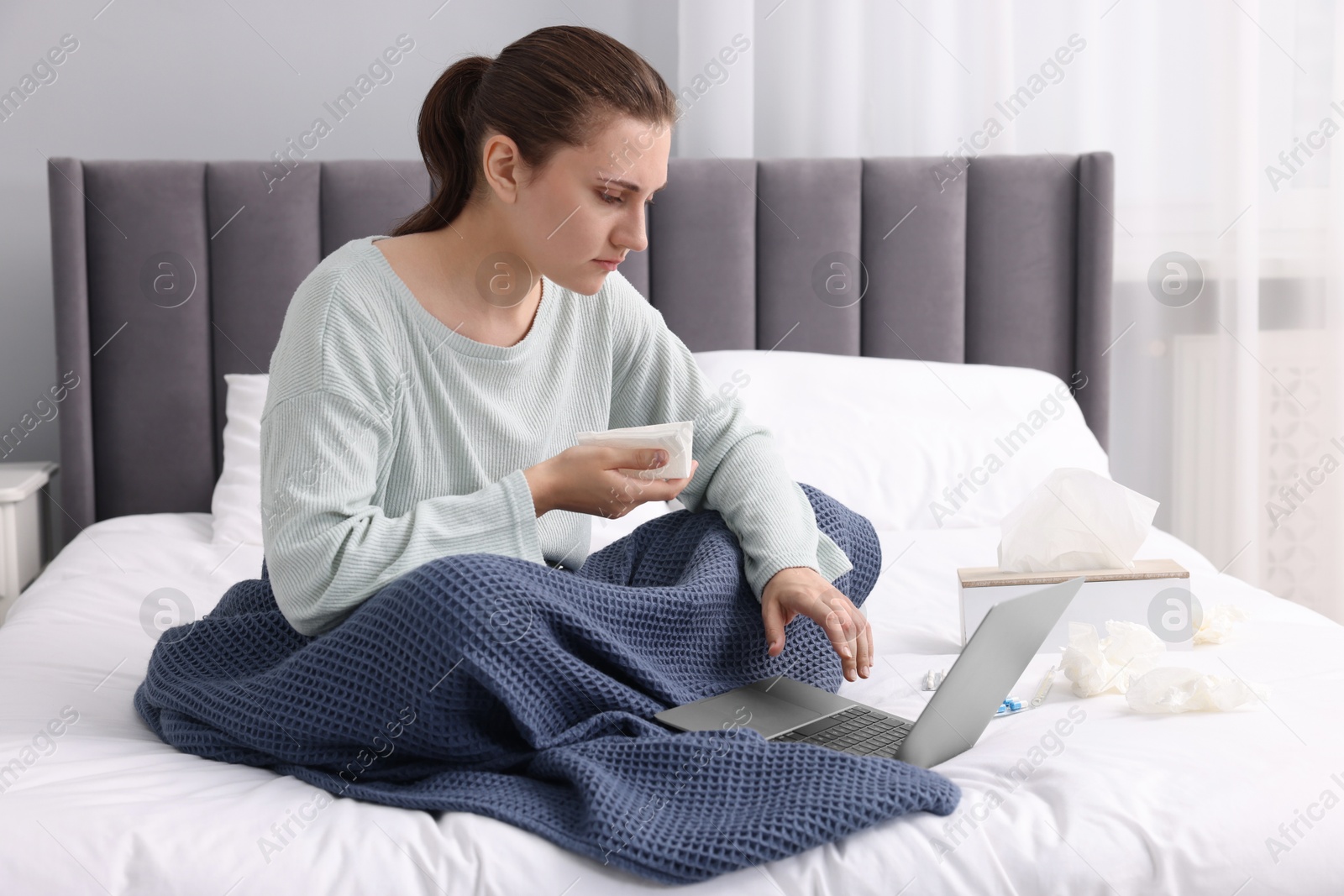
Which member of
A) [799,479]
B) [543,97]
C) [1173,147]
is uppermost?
[1173,147]

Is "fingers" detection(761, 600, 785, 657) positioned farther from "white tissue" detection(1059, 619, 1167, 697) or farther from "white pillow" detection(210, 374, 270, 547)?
"white pillow" detection(210, 374, 270, 547)

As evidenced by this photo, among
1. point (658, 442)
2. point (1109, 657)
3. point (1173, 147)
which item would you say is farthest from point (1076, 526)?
point (1173, 147)

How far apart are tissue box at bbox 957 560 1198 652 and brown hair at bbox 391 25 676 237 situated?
25.0 inches

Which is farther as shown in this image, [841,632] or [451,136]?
[451,136]

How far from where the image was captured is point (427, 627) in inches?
34.1

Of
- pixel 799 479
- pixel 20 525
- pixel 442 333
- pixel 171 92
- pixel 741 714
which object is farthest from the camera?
pixel 171 92

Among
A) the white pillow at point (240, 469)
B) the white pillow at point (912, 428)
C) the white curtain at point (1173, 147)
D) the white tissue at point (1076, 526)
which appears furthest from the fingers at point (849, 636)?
the white curtain at point (1173, 147)

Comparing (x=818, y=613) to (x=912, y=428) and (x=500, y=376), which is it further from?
(x=912, y=428)

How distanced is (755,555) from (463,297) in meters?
0.41

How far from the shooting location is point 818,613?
108cm

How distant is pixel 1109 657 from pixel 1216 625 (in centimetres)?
22

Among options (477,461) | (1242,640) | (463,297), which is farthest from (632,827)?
(1242,640)

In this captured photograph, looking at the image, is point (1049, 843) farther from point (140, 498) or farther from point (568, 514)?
point (140, 498)

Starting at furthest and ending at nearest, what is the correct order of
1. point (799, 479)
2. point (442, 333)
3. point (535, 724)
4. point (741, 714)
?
point (799, 479) → point (442, 333) → point (741, 714) → point (535, 724)
